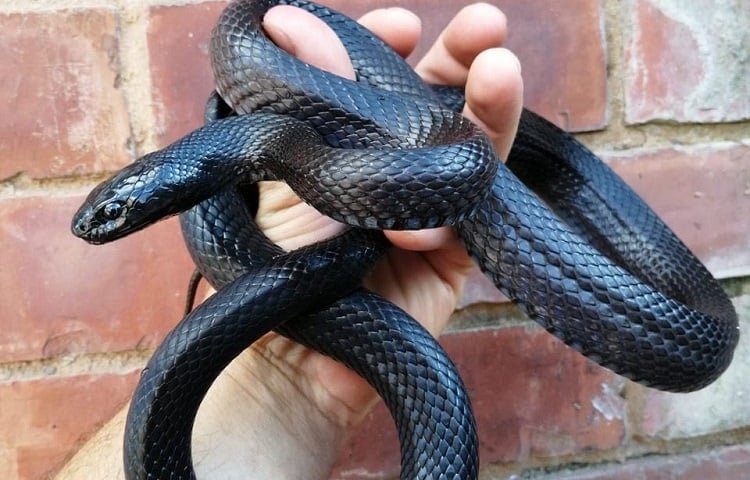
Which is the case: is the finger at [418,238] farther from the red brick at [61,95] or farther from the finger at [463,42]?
the red brick at [61,95]

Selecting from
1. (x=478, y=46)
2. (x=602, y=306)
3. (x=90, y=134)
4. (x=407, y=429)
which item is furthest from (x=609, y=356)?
(x=90, y=134)

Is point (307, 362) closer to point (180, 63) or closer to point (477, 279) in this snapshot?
point (477, 279)

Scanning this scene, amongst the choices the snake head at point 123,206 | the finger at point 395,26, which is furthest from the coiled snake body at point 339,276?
the finger at point 395,26

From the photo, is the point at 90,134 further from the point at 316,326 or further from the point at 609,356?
the point at 609,356

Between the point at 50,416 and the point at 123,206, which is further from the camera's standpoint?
the point at 50,416

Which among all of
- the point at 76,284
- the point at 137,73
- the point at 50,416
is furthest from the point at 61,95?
the point at 50,416

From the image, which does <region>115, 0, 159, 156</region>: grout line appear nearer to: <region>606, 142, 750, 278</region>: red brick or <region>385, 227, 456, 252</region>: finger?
<region>385, 227, 456, 252</region>: finger
